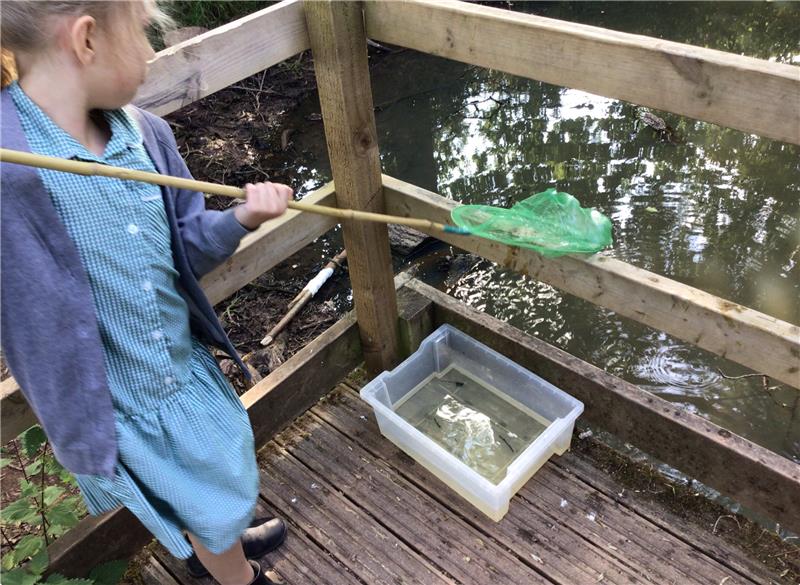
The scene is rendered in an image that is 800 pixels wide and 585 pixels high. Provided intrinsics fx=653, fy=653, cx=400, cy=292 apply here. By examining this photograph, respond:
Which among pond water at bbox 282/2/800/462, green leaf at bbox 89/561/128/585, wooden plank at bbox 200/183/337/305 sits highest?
wooden plank at bbox 200/183/337/305

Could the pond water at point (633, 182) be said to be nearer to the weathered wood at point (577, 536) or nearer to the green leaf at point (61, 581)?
the weathered wood at point (577, 536)

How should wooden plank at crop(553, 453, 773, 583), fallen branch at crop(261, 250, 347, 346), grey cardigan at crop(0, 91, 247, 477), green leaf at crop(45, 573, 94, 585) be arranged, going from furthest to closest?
fallen branch at crop(261, 250, 347, 346)
wooden plank at crop(553, 453, 773, 583)
green leaf at crop(45, 573, 94, 585)
grey cardigan at crop(0, 91, 247, 477)

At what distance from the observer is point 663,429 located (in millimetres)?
2139

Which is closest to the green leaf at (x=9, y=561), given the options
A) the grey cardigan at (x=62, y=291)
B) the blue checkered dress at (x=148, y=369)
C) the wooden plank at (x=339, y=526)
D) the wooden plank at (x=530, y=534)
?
the blue checkered dress at (x=148, y=369)

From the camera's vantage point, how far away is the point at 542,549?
209 cm

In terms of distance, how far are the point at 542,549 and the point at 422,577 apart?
0.39 meters

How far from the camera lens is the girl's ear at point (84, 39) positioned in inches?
46.7

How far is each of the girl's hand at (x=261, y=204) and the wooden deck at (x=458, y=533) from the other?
1196mm

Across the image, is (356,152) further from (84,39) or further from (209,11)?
(209,11)

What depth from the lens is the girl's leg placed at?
6.02ft

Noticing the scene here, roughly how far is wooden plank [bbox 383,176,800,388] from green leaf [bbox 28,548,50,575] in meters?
1.49

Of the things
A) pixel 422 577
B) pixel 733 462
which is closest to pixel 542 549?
pixel 422 577

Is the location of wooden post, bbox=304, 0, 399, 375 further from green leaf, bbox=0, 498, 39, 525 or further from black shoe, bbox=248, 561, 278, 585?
green leaf, bbox=0, 498, 39, 525

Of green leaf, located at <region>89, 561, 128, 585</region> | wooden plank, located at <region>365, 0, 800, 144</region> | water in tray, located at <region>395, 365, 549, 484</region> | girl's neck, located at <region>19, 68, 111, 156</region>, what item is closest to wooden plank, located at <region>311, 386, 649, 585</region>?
water in tray, located at <region>395, 365, 549, 484</region>
